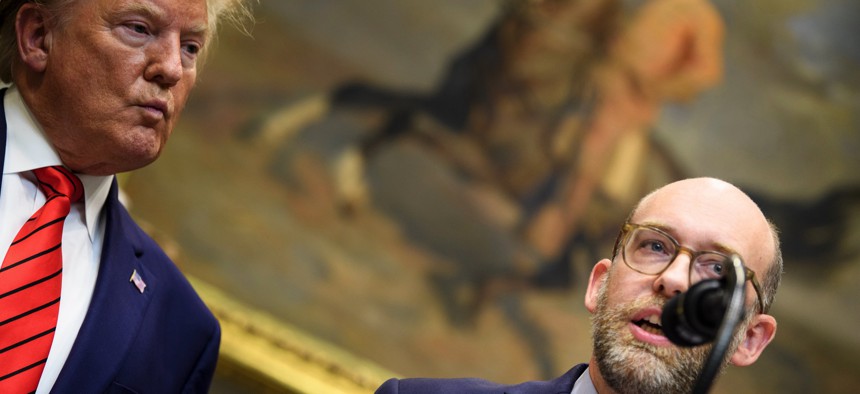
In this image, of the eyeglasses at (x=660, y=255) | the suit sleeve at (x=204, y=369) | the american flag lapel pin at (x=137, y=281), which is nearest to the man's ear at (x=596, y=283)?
the eyeglasses at (x=660, y=255)

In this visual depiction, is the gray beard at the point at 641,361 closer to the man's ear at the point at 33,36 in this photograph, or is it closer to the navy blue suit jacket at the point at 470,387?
the navy blue suit jacket at the point at 470,387

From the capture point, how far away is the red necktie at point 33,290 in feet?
8.71

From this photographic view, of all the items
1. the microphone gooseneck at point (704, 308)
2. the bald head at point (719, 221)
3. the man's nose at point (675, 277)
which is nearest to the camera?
the microphone gooseneck at point (704, 308)

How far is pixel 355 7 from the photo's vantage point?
22.9ft

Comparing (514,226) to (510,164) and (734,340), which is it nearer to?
(510,164)

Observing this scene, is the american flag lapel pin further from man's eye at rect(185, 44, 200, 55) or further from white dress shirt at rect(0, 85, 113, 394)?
man's eye at rect(185, 44, 200, 55)

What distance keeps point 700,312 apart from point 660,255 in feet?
2.01

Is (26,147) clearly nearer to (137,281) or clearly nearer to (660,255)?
(137,281)

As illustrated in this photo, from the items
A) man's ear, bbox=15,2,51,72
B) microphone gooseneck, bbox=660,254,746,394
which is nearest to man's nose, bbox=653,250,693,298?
microphone gooseneck, bbox=660,254,746,394

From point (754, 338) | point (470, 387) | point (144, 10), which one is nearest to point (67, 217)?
point (144, 10)

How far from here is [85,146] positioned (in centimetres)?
282

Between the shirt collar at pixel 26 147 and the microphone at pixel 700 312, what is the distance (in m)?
1.69

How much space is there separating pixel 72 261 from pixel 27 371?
1.20 ft

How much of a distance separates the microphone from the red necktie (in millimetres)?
1603
